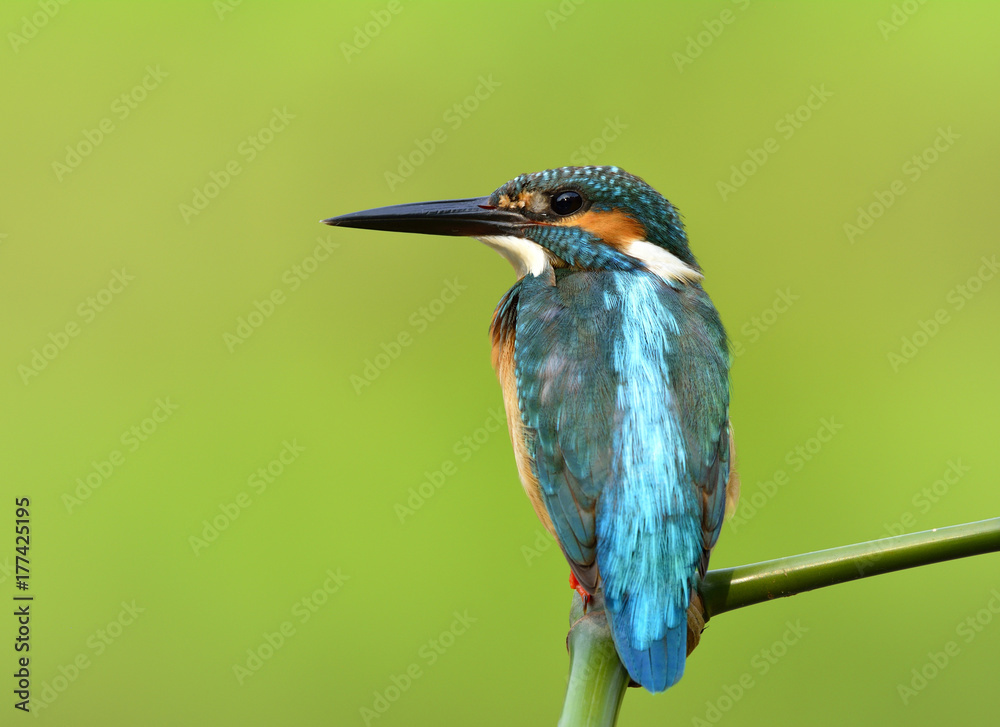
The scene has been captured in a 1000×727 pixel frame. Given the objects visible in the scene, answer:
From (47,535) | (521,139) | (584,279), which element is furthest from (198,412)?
(584,279)

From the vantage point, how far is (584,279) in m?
1.78

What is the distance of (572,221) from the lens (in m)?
1.89
